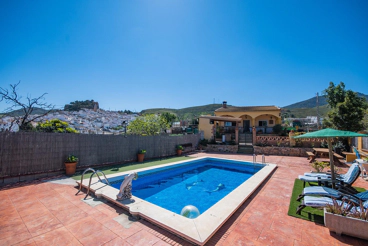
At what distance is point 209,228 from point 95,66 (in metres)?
15.9

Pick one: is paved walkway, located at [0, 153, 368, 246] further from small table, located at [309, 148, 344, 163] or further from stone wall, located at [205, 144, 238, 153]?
stone wall, located at [205, 144, 238, 153]

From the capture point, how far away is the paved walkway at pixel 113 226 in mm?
3004

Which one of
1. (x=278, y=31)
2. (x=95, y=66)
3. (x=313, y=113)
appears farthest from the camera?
(x=313, y=113)

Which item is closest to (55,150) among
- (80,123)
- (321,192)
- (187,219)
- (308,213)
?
(187,219)

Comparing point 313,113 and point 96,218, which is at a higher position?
point 313,113

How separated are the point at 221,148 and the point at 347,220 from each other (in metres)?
14.0

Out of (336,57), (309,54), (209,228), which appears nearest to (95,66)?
(209,228)

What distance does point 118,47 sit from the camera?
12.4 meters

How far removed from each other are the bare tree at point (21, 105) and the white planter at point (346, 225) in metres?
12.0

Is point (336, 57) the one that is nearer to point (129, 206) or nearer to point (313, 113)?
point (129, 206)

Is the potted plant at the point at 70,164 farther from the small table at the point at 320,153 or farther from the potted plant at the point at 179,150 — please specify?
the small table at the point at 320,153

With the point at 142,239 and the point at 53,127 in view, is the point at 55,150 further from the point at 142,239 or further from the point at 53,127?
the point at 142,239

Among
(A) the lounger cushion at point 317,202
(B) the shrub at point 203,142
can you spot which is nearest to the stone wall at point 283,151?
(B) the shrub at point 203,142

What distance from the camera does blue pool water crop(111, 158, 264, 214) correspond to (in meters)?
6.15
